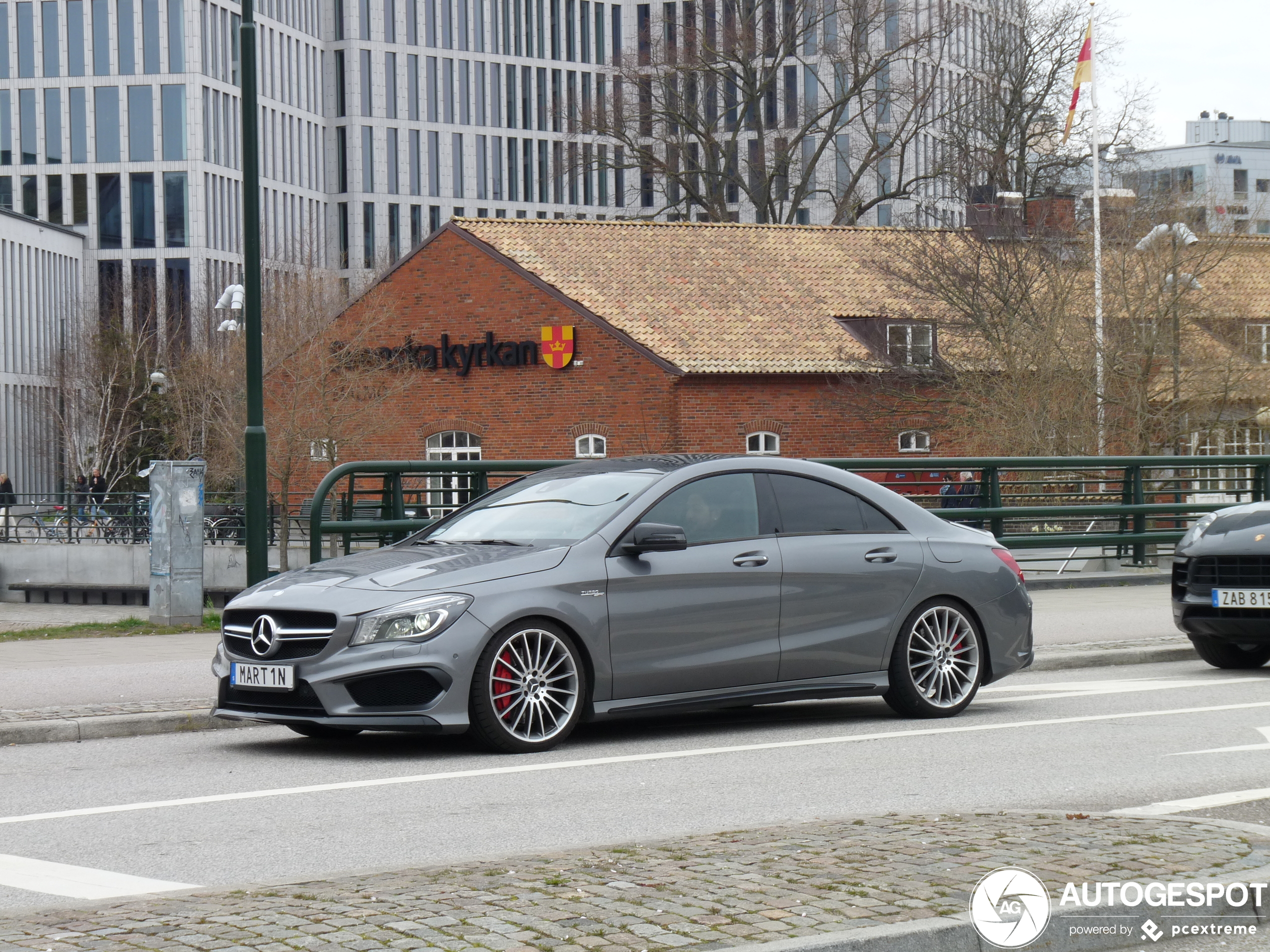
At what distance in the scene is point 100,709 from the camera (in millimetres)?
10117

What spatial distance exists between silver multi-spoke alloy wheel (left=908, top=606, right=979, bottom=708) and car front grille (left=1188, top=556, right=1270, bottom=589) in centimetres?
271

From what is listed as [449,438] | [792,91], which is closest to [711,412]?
[449,438]

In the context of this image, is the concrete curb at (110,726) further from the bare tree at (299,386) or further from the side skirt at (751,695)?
the bare tree at (299,386)

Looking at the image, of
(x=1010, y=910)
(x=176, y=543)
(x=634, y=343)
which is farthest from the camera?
(x=634, y=343)

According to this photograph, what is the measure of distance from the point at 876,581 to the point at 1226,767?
228 centimetres

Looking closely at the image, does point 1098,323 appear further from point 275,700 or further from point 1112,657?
point 275,700

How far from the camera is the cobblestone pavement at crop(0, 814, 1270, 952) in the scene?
15.2 feet

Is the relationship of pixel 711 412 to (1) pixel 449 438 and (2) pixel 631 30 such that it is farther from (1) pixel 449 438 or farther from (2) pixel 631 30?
(2) pixel 631 30

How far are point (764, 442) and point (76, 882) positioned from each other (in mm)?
39088

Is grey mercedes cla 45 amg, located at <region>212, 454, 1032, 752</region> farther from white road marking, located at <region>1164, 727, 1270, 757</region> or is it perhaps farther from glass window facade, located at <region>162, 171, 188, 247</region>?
glass window facade, located at <region>162, 171, 188, 247</region>

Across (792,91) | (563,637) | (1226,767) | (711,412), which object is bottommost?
(1226,767)

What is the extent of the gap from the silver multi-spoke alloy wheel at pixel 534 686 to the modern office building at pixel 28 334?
6223cm

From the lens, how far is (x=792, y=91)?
68.7 m

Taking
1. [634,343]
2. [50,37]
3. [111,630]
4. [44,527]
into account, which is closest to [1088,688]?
[111,630]
